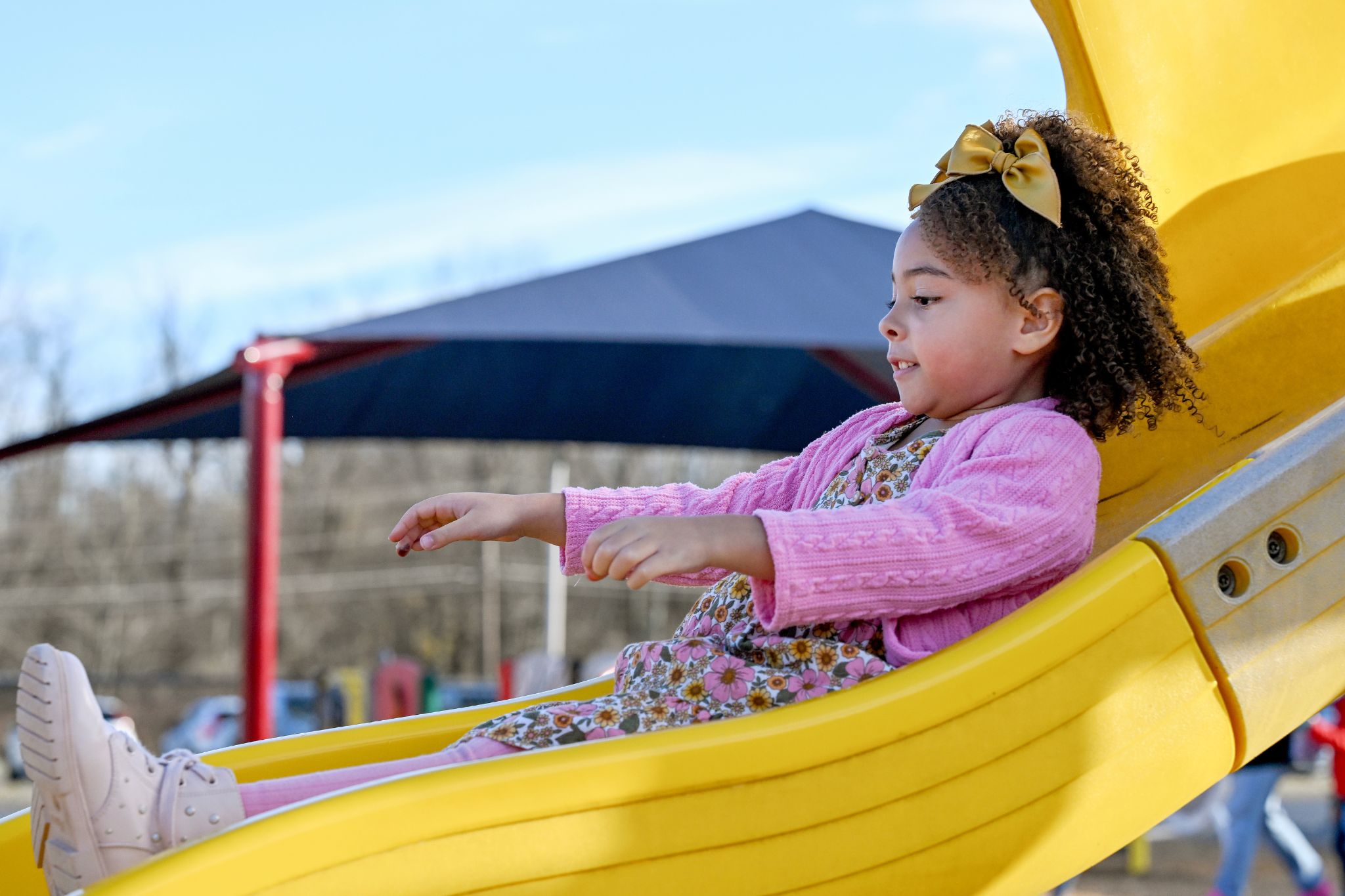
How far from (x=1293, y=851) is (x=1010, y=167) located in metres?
3.16

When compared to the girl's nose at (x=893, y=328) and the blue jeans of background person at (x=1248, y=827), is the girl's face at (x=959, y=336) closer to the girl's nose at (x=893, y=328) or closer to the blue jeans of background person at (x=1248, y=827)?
the girl's nose at (x=893, y=328)

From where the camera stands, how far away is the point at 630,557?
4.09ft

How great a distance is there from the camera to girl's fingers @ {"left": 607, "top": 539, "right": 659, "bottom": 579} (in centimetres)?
125

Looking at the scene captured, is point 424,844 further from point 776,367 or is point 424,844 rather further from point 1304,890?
point 776,367

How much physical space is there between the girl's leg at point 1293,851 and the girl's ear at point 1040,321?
9.56ft

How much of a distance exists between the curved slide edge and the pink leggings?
0.14 meters

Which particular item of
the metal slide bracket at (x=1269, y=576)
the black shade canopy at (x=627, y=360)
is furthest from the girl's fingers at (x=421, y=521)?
the black shade canopy at (x=627, y=360)

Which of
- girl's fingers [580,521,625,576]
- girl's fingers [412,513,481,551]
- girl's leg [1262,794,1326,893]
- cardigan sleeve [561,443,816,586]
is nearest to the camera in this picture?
girl's fingers [580,521,625,576]

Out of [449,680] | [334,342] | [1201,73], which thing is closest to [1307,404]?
[1201,73]

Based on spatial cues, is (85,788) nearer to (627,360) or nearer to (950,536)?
(950,536)

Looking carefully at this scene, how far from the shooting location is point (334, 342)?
4492 millimetres

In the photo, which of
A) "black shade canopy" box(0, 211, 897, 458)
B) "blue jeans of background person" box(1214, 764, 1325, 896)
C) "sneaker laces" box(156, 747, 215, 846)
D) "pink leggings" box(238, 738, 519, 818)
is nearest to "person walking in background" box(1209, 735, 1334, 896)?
"blue jeans of background person" box(1214, 764, 1325, 896)

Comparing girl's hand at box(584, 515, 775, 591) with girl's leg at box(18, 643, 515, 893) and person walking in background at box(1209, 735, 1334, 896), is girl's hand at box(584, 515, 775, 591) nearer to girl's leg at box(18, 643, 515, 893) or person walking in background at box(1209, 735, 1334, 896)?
girl's leg at box(18, 643, 515, 893)

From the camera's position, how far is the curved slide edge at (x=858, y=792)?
1.16 metres
